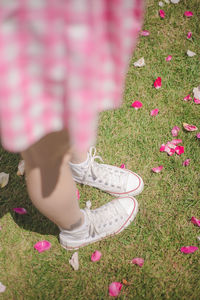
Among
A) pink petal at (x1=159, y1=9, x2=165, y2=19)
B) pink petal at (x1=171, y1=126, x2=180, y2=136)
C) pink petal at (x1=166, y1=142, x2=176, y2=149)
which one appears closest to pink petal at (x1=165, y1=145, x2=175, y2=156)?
pink petal at (x1=166, y1=142, x2=176, y2=149)

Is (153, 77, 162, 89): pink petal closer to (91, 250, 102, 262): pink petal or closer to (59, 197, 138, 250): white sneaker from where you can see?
(59, 197, 138, 250): white sneaker

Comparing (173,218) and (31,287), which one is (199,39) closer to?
(173,218)

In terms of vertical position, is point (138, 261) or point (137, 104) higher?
point (137, 104)

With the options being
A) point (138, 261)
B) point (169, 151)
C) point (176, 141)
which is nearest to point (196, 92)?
point (176, 141)

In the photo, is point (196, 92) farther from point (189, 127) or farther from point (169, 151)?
point (169, 151)

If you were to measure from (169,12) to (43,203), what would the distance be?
2489mm

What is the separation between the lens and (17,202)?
1.96 m

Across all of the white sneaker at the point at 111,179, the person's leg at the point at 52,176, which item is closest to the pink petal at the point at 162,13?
the white sneaker at the point at 111,179

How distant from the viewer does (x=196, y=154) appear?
2107mm

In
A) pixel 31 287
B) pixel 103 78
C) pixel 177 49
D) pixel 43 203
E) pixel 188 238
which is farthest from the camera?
pixel 177 49

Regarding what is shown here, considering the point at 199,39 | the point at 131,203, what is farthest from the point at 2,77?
the point at 199,39

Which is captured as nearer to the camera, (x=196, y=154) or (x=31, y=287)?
(x=31, y=287)

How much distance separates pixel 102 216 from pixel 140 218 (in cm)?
29

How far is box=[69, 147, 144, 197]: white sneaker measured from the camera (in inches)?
75.2
